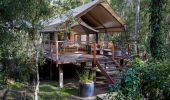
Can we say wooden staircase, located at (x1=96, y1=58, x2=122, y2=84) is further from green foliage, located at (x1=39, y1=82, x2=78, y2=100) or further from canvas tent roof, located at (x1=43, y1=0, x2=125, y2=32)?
canvas tent roof, located at (x1=43, y1=0, x2=125, y2=32)

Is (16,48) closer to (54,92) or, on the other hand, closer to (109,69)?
(54,92)

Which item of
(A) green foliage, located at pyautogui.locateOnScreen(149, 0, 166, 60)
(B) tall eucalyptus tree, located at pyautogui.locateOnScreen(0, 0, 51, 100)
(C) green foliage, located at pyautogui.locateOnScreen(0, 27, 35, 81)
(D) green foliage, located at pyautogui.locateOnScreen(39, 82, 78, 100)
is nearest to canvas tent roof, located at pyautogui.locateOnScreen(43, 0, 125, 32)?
(D) green foliage, located at pyautogui.locateOnScreen(39, 82, 78, 100)

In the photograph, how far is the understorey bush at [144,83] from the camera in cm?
475

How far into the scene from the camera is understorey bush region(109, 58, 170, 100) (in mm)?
4754

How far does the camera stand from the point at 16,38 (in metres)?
7.85

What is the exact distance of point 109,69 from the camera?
11781 millimetres

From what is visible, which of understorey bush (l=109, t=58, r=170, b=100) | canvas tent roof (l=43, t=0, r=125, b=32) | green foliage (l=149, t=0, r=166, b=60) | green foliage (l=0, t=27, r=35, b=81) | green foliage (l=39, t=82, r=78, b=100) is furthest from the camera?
canvas tent roof (l=43, t=0, r=125, b=32)

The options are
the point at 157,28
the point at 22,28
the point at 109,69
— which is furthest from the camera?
the point at 109,69

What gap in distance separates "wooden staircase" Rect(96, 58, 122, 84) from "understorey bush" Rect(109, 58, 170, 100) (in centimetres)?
567

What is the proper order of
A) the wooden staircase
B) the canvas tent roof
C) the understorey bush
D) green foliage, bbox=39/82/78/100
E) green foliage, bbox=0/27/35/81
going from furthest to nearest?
the canvas tent roof
the wooden staircase
green foliage, bbox=39/82/78/100
green foliage, bbox=0/27/35/81
the understorey bush

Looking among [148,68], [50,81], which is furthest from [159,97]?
[50,81]

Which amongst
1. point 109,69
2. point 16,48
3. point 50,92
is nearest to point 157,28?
point 109,69

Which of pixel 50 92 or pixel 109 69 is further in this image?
pixel 109 69

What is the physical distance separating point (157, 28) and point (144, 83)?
472 centimetres
